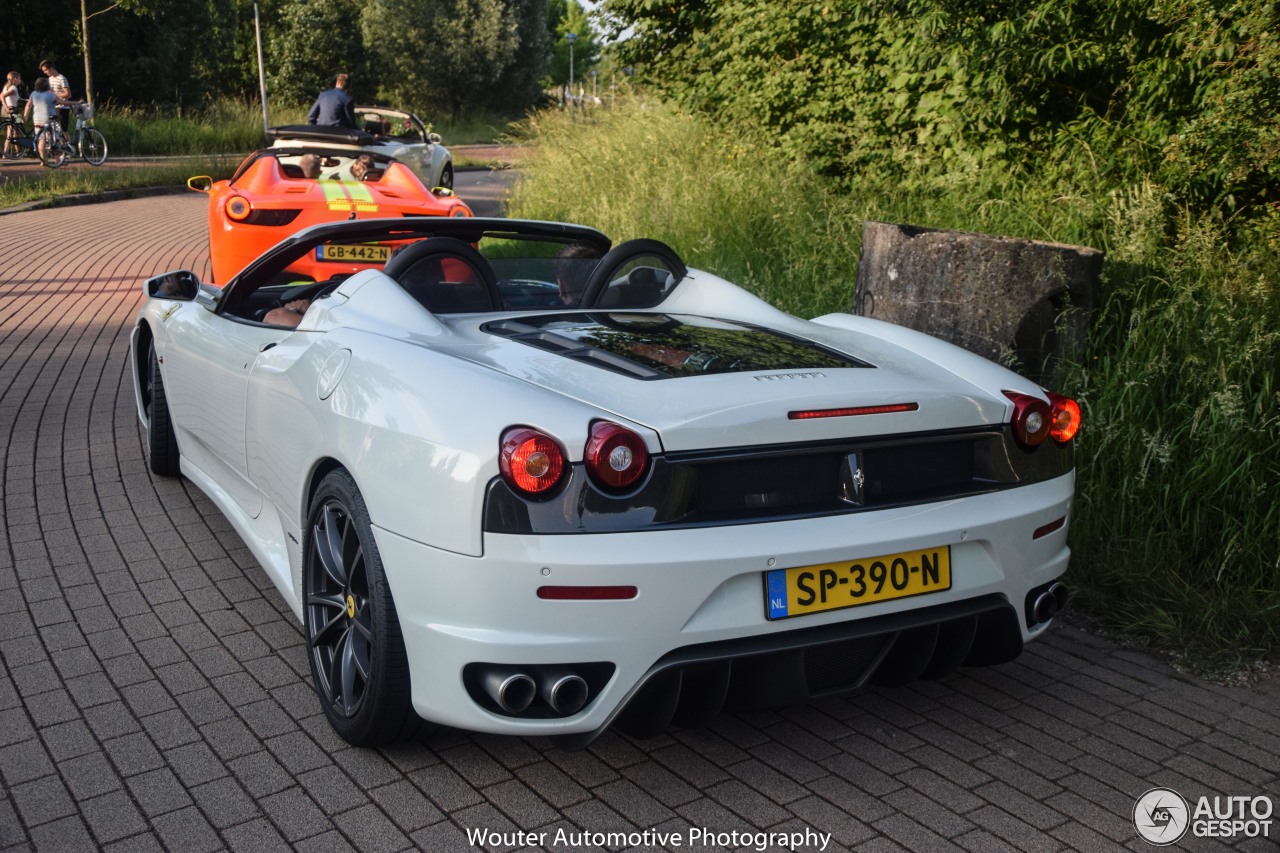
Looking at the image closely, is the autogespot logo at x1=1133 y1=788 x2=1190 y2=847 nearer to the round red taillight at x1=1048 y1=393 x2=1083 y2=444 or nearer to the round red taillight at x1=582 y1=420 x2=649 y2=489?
the round red taillight at x1=1048 y1=393 x2=1083 y2=444

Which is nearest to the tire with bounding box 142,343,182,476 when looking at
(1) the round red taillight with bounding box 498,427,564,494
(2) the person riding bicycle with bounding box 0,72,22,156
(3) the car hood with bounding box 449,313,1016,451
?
(3) the car hood with bounding box 449,313,1016,451

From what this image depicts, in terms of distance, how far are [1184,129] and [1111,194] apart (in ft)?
1.54

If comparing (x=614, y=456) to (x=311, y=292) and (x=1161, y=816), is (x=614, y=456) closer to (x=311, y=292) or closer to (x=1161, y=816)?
(x=1161, y=816)

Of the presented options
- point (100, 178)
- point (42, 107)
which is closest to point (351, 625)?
point (100, 178)

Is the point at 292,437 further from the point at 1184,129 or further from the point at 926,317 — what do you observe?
the point at 1184,129

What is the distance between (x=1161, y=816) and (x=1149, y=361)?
2553 millimetres

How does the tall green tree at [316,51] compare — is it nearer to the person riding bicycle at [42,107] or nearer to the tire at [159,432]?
the person riding bicycle at [42,107]

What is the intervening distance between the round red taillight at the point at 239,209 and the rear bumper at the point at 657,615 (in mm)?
6748

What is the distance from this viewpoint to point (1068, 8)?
681cm

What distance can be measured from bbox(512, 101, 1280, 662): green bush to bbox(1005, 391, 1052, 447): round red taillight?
1.25 metres

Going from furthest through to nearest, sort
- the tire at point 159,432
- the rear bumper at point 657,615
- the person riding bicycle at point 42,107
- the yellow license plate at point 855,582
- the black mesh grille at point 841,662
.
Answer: the person riding bicycle at point 42,107, the tire at point 159,432, the black mesh grille at point 841,662, the yellow license plate at point 855,582, the rear bumper at point 657,615

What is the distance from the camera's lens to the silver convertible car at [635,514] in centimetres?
264

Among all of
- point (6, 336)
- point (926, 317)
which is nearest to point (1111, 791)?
point (926, 317)

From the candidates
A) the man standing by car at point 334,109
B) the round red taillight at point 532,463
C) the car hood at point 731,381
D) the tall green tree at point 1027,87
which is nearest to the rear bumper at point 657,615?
the round red taillight at point 532,463
